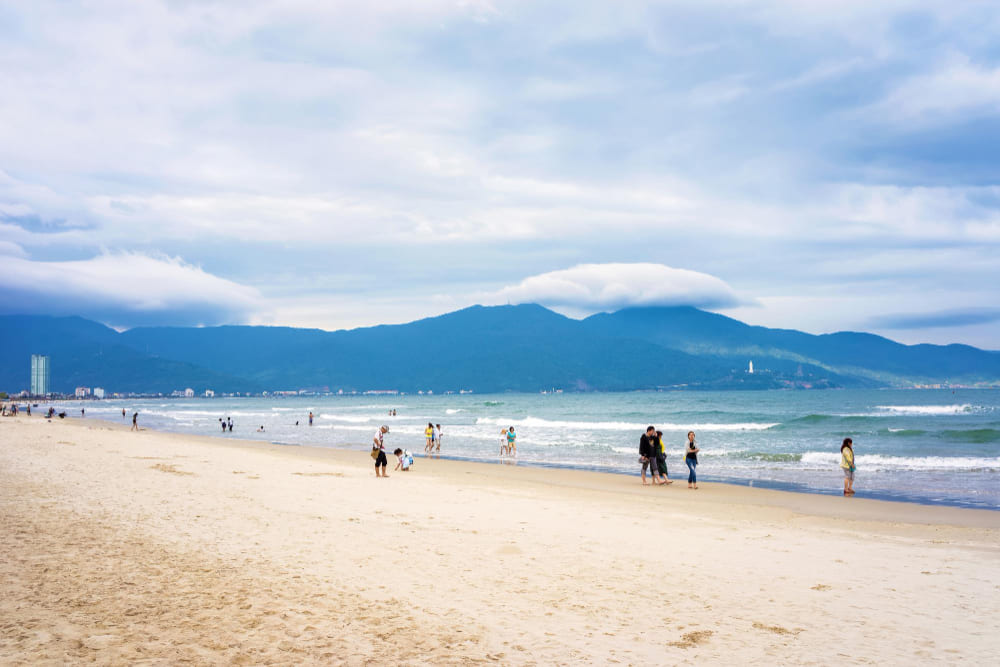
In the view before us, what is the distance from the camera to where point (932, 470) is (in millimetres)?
21562

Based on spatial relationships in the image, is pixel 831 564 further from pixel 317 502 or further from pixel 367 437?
pixel 367 437

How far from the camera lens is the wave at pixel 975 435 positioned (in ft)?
102

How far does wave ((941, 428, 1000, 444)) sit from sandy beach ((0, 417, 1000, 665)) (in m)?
21.9

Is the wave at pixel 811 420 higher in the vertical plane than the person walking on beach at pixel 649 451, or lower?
lower

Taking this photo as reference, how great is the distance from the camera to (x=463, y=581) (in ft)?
22.7

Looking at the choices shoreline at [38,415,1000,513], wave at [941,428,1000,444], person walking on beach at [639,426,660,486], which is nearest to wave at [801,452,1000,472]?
shoreline at [38,415,1000,513]

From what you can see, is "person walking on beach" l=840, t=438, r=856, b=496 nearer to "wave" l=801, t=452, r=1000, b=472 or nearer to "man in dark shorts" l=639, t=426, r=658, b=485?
"man in dark shorts" l=639, t=426, r=658, b=485

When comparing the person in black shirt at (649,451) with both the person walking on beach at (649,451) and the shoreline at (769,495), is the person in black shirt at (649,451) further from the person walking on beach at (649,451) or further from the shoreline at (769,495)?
the shoreline at (769,495)

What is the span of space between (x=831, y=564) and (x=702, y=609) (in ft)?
9.95

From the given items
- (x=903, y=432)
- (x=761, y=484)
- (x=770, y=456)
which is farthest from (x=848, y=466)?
(x=903, y=432)

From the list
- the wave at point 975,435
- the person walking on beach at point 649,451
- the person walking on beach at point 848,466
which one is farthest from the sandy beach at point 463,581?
the wave at point 975,435

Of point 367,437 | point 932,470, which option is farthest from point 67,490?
point 367,437

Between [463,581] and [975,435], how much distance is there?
35519 mm

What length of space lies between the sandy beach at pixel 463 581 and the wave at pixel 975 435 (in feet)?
71.7
